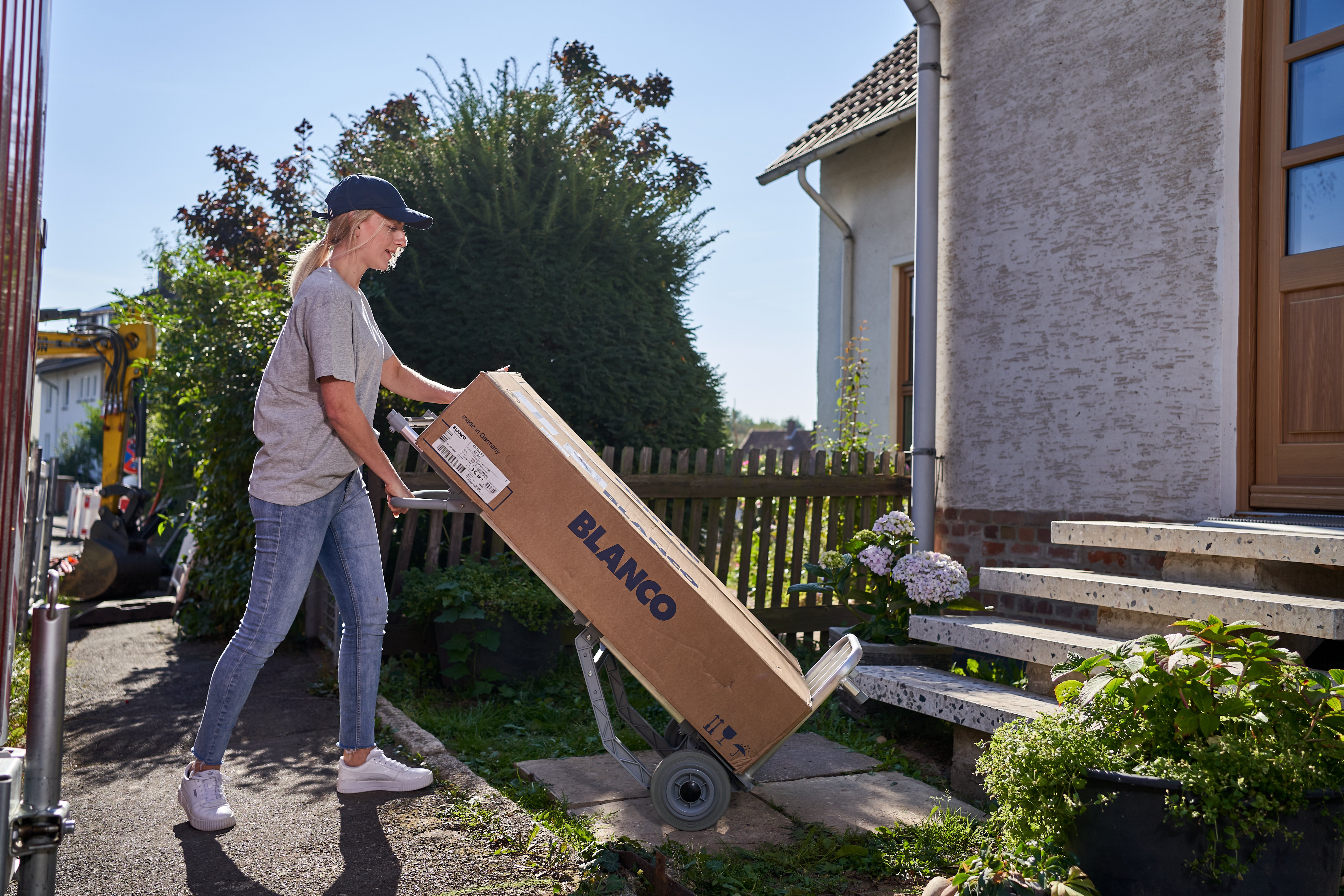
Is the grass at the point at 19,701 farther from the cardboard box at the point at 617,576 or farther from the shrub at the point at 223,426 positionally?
the cardboard box at the point at 617,576

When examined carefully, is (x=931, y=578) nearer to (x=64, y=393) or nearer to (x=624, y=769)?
(x=624, y=769)

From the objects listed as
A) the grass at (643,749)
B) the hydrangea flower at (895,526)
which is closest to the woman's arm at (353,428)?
the grass at (643,749)

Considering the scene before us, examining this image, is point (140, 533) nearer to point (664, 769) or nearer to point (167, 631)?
point (167, 631)

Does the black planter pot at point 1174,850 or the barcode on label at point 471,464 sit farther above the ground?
the barcode on label at point 471,464

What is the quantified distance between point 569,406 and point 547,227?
1178 mm

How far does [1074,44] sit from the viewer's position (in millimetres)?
4711

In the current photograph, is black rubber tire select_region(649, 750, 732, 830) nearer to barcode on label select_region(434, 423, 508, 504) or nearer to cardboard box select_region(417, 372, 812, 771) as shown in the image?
cardboard box select_region(417, 372, 812, 771)

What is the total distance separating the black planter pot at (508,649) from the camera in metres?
4.83

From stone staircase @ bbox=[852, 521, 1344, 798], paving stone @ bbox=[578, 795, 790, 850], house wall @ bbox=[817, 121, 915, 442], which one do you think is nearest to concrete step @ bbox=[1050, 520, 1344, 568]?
stone staircase @ bbox=[852, 521, 1344, 798]

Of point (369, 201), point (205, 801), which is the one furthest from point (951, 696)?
point (369, 201)

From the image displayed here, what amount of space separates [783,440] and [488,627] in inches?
755

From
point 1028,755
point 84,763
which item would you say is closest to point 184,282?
point 84,763

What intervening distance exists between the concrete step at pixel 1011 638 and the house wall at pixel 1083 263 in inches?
37.3

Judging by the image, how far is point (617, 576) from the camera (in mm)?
2844
